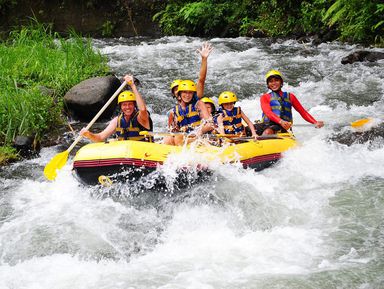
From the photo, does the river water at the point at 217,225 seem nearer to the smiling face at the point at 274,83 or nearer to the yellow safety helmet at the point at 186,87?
the smiling face at the point at 274,83

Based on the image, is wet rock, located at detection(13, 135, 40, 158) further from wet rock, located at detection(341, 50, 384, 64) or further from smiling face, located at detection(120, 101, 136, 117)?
wet rock, located at detection(341, 50, 384, 64)

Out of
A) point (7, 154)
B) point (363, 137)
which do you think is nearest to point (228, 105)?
point (363, 137)

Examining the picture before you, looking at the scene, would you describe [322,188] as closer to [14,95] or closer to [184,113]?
[184,113]

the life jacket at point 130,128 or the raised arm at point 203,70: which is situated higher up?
the raised arm at point 203,70

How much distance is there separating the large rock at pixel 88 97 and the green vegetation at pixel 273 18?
543cm

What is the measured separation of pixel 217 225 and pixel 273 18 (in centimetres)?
1034

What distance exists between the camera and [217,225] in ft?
17.6

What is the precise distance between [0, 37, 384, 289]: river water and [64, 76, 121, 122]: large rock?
1095mm

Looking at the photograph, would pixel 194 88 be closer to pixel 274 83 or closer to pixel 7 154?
pixel 274 83

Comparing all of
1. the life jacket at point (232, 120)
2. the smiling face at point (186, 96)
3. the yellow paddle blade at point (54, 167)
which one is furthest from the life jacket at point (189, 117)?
the yellow paddle blade at point (54, 167)

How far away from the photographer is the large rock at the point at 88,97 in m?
8.57

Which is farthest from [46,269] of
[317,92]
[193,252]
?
[317,92]

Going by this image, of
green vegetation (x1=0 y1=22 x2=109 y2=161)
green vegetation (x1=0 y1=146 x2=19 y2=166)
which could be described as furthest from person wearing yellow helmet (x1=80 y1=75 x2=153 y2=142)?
green vegetation (x1=0 y1=22 x2=109 y2=161)

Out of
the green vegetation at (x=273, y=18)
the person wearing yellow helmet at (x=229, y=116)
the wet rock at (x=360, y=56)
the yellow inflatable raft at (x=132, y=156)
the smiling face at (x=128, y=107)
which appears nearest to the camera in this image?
the yellow inflatable raft at (x=132, y=156)
